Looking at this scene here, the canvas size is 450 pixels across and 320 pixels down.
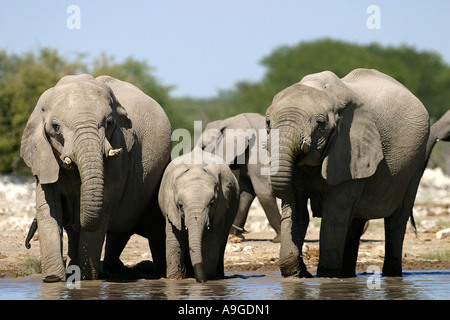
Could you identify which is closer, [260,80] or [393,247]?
[393,247]

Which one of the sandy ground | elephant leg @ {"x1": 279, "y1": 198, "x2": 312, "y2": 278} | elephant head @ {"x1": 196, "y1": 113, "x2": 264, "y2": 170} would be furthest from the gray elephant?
elephant head @ {"x1": 196, "y1": 113, "x2": 264, "y2": 170}

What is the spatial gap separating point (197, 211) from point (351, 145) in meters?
1.72

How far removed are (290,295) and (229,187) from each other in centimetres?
178

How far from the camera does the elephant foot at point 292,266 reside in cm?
1081

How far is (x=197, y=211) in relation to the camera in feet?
34.6

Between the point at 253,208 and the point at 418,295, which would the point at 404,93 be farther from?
the point at 253,208

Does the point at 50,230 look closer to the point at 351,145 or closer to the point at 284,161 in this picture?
the point at 284,161

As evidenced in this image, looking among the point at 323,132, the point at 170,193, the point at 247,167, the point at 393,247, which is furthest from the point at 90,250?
the point at 247,167

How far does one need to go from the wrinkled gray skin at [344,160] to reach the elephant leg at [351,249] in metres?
0.01

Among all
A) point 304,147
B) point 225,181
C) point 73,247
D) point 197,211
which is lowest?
point 73,247

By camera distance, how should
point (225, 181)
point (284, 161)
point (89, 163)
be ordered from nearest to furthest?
point (89, 163) → point (284, 161) → point (225, 181)

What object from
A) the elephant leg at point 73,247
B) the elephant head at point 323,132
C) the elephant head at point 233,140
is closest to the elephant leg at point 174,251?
the elephant leg at point 73,247

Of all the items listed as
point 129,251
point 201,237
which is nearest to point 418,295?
point 201,237

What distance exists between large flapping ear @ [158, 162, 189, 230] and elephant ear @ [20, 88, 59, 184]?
1.31 m
